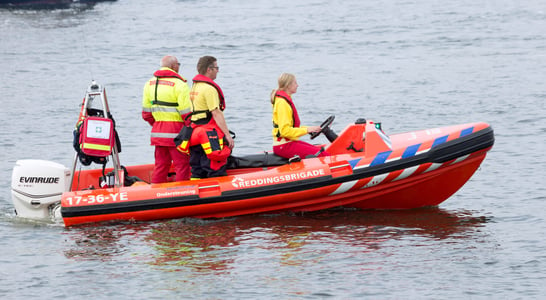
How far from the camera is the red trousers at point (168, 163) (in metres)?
9.20

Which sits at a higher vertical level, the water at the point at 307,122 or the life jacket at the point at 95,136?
the life jacket at the point at 95,136

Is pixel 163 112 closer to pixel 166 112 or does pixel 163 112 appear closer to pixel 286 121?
pixel 166 112

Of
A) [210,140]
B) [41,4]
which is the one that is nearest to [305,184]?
[210,140]

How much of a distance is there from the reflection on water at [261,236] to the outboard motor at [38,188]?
0.39 m

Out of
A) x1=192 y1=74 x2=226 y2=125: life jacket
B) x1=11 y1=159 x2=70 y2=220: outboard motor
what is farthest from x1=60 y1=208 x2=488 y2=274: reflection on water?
x1=192 y1=74 x2=226 y2=125: life jacket

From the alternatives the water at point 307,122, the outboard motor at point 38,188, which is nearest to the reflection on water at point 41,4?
the water at point 307,122

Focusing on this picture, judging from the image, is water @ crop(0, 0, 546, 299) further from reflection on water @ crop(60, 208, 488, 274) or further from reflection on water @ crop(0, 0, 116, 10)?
reflection on water @ crop(0, 0, 116, 10)

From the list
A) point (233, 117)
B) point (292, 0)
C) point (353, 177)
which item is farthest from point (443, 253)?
point (292, 0)

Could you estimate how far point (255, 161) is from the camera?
948 centimetres

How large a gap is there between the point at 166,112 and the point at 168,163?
1.97 feet

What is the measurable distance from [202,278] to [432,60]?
48.8ft

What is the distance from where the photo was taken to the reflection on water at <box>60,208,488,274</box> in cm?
831

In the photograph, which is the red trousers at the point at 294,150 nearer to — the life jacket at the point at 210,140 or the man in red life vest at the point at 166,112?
the life jacket at the point at 210,140

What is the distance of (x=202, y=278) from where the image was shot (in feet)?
25.3
